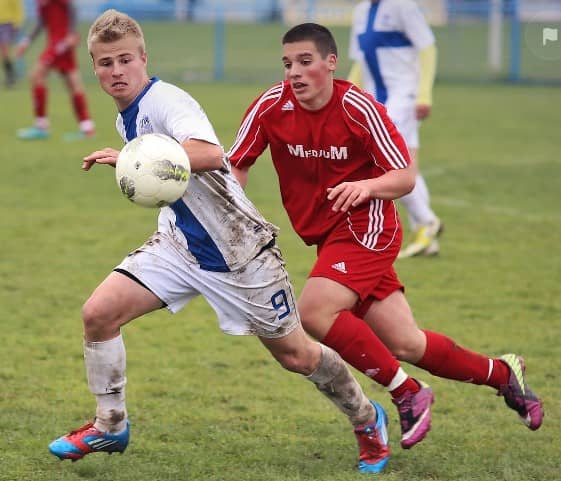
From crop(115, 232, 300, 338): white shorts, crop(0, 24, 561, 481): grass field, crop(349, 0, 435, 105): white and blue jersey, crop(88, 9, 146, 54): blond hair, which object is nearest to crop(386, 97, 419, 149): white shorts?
crop(349, 0, 435, 105): white and blue jersey

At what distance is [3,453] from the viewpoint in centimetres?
451

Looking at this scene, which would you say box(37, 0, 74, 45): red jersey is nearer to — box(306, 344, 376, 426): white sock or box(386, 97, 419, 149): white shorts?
box(386, 97, 419, 149): white shorts

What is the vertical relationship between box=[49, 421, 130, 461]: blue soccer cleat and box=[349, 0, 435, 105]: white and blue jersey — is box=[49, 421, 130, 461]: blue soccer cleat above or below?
below

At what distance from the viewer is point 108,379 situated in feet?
13.9

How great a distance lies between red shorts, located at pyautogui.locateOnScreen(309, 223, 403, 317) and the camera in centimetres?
450

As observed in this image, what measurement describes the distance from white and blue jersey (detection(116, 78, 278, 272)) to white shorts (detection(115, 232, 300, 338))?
0.04 m

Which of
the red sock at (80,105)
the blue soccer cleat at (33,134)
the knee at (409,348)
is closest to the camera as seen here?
the knee at (409,348)

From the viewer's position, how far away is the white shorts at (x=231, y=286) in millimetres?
4246

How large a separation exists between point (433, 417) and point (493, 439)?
15.6 inches

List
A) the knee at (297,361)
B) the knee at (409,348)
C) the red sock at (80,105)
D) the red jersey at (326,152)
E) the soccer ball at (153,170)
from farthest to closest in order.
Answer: the red sock at (80,105), the knee at (409,348), the red jersey at (326,152), the knee at (297,361), the soccer ball at (153,170)

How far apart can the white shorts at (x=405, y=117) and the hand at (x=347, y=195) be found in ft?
14.3

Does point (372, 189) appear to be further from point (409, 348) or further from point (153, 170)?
point (153, 170)

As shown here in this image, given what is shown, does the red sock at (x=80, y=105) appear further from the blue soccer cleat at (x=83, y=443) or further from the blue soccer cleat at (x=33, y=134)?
the blue soccer cleat at (x=83, y=443)

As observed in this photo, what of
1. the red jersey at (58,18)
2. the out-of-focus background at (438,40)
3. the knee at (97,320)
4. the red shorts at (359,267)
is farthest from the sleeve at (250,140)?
the out-of-focus background at (438,40)
